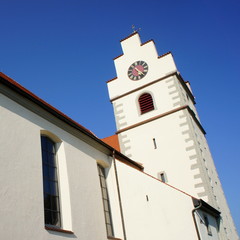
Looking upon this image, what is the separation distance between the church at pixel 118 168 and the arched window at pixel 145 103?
6cm

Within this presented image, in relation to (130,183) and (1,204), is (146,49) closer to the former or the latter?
(130,183)

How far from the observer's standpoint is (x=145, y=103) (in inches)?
716

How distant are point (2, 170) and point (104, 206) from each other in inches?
200

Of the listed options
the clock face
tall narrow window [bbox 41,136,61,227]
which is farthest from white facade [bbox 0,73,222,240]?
the clock face

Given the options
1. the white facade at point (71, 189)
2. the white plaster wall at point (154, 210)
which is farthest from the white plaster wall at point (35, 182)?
the white plaster wall at point (154, 210)

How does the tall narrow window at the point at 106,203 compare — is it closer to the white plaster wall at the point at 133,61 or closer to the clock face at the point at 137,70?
the white plaster wall at the point at 133,61

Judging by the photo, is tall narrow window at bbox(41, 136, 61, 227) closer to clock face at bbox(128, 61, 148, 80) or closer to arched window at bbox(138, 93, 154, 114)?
arched window at bbox(138, 93, 154, 114)

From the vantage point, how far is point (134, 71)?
763 inches

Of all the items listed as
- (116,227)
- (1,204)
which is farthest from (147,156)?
(1,204)

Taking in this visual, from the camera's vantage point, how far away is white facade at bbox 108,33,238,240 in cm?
1505

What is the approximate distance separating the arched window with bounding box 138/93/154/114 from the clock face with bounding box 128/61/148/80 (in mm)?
1352

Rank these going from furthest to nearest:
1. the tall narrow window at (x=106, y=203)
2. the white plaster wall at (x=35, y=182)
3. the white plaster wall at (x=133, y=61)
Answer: the white plaster wall at (x=133, y=61) < the tall narrow window at (x=106, y=203) < the white plaster wall at (x=35, y=182)

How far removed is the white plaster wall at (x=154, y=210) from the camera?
10898 mm

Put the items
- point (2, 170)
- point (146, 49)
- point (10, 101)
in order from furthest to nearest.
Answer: point (146, 49)
point (10, 101)
point (2, 170)
